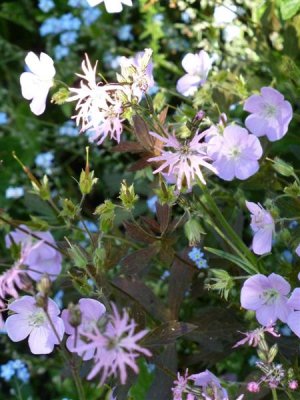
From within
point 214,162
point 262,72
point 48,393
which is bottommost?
point 48,393

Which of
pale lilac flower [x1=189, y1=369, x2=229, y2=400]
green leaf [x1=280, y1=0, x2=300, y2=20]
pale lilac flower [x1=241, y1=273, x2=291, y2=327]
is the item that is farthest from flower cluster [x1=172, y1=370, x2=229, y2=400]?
green leaf [x1=280, y1=0, x2=300, y2=20]

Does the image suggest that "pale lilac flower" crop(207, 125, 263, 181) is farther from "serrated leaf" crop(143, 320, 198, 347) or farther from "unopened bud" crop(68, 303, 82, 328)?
"unopened bud" crop(68, 303, 82, 328)

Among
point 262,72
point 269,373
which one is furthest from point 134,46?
point 269,373

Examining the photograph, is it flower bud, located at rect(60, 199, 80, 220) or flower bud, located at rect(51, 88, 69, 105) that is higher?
flower bud, located at rect(51, 88, 69, 105)

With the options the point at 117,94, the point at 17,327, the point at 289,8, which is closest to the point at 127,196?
the point at 117,94

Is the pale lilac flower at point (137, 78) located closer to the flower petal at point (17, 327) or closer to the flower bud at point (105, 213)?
the flower bud at point (105, 213)

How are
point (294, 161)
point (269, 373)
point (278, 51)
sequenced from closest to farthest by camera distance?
point (269, 373) → point (294, 161) → point (278, 51)

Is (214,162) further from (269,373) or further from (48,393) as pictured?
(48,393)

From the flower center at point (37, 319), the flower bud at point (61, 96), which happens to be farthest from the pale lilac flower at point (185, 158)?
the flower center at point (37, 319)
